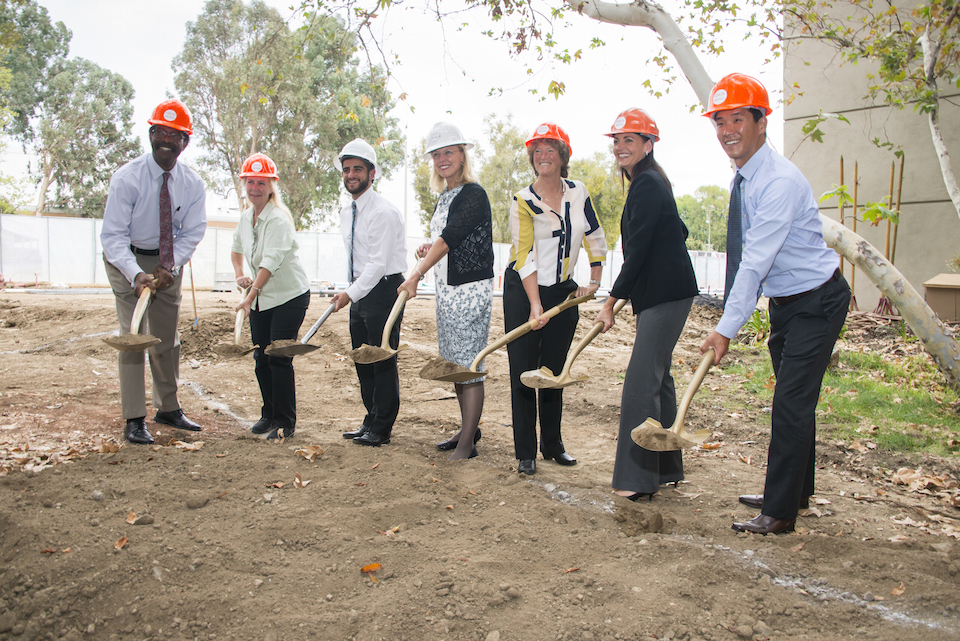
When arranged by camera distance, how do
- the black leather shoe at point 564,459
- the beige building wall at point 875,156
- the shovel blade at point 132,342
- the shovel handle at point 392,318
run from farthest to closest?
1. the beige building wall at point 875,156
2. the black leather shoe at point 564,459
3. the shovel handle at point 392,318
4. the shovel blade at point 132,342

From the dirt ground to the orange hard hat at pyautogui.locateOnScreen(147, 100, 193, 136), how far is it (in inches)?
81.0

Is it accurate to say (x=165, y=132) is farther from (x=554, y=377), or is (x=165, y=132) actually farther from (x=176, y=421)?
(x=554, y=377)

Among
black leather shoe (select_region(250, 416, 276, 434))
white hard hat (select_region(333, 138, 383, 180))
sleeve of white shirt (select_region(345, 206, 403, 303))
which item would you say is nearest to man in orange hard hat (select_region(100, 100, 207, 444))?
black leather shoe (select_region(250, 416, 276, 434))

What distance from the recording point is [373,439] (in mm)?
4500

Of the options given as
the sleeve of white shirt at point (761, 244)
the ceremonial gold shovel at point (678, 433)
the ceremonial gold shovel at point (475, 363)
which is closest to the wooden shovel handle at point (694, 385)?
the ceremonial gold shovel at point (678, 433)

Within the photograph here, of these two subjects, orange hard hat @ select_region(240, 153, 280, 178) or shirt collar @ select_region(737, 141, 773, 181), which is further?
orange hard hat @ select_region(240, 153, 280, 178)

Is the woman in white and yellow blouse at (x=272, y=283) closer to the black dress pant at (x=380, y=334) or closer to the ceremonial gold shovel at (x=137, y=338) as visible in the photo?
the black dress pant at (x=380, y=334)

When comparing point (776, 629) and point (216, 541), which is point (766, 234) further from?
point (216, 541)

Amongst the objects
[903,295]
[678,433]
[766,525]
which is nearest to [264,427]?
[678,433]

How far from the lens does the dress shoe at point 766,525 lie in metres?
3.05

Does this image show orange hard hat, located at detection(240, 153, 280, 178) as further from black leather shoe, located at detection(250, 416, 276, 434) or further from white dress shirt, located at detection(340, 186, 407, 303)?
black leather shoe, located at detection(250, 416, 276, 434)

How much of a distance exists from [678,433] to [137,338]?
3.05m

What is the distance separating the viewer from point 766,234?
291 cm

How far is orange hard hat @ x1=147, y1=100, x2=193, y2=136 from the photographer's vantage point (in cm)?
428
